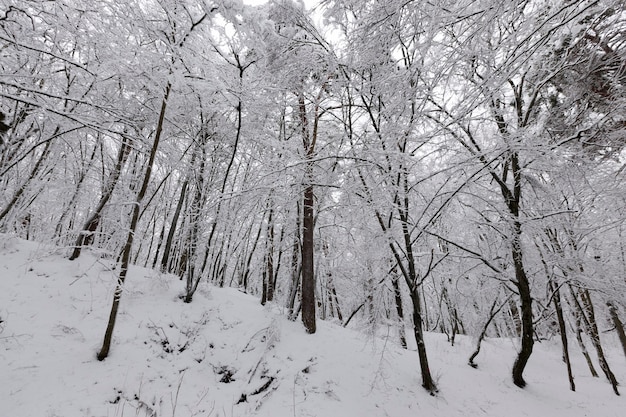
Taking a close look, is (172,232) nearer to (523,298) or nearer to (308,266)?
(308,266)

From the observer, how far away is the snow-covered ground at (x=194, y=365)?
4.62 m

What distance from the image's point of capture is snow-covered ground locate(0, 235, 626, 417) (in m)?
4.62

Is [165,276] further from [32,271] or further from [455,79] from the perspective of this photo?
[455,79]

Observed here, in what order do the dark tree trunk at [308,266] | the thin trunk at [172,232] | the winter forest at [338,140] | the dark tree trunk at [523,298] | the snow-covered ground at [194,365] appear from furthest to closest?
the thin trunk at [172,232]
the dark tree trunk at [308,266]
the dark tree trunk at [523,298]
the snow-covered ground at [194,365]
the winter forest at [338,140]

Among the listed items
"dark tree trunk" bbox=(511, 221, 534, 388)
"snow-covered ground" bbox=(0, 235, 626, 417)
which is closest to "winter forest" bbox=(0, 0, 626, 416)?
"dark tree trunk" bbox=(511, 221, 534, 388)

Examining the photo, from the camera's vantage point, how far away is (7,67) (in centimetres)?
452

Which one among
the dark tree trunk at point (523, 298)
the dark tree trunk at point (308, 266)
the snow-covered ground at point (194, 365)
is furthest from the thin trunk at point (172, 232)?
the dark tree trunk at point (523, 298)

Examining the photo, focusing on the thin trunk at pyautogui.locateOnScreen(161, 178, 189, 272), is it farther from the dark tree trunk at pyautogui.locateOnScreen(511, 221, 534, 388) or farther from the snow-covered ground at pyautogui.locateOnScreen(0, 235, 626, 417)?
the dark tree trunk at pyautogui.locateOnScreen(511, 221, 534, 388)

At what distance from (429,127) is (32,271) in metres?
9.44

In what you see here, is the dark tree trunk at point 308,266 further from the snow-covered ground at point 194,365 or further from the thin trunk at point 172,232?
the thin trunk at point 172,232

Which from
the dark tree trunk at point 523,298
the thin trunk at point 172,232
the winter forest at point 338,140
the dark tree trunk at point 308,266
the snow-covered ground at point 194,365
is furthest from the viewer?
the thin trunk at point 172,232

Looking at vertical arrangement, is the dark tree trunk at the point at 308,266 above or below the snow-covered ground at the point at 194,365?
→ above

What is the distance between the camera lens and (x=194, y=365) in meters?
5.79

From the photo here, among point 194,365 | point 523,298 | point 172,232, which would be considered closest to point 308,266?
point 194,365
